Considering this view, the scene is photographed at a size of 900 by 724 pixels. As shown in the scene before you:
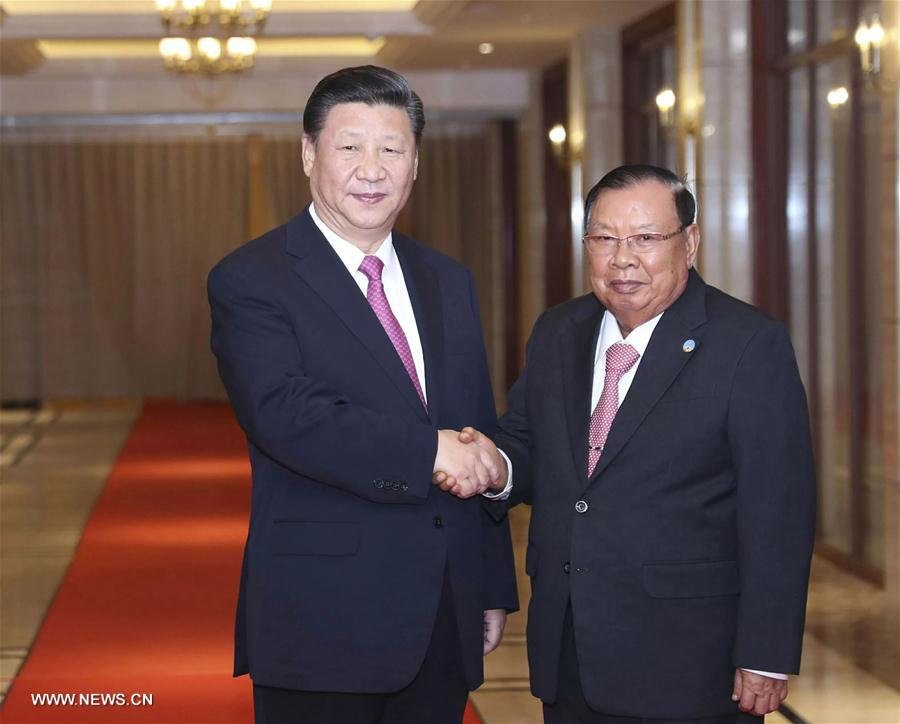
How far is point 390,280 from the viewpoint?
8.74ft

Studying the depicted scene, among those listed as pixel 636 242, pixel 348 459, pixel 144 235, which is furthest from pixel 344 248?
pixel 144 235

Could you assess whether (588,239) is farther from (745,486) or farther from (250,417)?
(250,417)

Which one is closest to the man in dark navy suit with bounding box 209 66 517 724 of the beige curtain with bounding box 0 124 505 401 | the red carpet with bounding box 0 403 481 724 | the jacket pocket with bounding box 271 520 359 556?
the jacket pocket with bounding box 271 520 359 556

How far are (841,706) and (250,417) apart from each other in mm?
3151

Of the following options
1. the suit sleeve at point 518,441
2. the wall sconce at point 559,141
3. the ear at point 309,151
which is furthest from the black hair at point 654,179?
the wall sconce at point 559,141

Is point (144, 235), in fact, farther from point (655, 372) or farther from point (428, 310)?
point (655, 372)

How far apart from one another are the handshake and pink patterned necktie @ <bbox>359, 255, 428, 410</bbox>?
0.33 ft

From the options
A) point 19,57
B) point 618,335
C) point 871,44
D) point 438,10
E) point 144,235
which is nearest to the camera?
point 618,335

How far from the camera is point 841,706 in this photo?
479cm

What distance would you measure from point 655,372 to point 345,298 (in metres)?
0.61

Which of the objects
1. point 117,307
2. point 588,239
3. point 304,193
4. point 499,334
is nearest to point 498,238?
point 499,334

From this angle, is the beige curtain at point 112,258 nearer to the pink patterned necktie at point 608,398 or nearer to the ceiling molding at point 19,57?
the ceiling molding at point 19,57

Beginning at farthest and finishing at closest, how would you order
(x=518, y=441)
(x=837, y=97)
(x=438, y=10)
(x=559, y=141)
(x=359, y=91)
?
(x=559, y=141), (x=438, y=10), (x=837, y=97), (x=518, y=441), (x=359, y=91)

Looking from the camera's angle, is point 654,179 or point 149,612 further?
point 149,612
